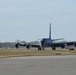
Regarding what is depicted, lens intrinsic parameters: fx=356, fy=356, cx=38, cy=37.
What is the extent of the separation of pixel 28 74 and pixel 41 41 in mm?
89361

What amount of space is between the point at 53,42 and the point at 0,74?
9285 cm

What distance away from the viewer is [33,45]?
4409 inches

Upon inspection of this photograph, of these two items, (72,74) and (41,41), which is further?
(41,41)

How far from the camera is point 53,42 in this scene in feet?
367

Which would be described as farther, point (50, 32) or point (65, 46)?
point (50, 32)

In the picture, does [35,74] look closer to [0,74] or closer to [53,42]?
[0,74]

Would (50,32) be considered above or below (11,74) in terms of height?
above

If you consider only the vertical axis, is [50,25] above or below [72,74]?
above

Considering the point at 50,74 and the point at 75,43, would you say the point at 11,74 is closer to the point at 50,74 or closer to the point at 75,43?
the point at 50,74

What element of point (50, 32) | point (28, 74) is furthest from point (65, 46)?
point (28, 74)

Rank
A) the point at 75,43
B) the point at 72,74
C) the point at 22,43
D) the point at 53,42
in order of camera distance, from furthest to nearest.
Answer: the point at 22,43 → the point at 53,42 → the point at 75,43 → the point at 72,74

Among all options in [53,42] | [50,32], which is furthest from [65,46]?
[50,32]

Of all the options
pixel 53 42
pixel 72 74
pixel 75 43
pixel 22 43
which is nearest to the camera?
pixel 72 74

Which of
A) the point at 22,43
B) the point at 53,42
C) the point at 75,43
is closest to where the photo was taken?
the point at 75,43
